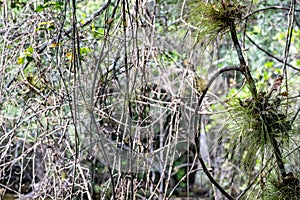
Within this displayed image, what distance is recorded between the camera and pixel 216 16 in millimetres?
1287

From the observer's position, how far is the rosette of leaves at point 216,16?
1.28m

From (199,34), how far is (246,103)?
0.23 meters

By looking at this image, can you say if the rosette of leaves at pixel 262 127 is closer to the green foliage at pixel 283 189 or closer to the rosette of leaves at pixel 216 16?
the green foliage at pixel 283 189

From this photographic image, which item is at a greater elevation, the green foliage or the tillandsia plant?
the tillandsia plant

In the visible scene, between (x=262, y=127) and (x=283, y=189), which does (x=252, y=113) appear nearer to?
(x=262, y=127)

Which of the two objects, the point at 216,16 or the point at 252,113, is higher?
the point at 216,16

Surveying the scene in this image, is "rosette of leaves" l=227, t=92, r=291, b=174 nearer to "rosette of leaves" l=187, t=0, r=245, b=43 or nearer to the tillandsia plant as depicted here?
the tillandsia plant

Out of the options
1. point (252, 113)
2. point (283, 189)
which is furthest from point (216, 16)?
point (283, 189)

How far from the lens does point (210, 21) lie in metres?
1.29

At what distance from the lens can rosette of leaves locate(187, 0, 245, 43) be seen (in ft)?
4.19

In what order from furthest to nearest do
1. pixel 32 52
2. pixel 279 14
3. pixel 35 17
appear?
pixel 279 14 < pixel 35 17 < pixel 32 52

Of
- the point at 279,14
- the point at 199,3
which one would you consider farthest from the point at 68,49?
the point at 279,14

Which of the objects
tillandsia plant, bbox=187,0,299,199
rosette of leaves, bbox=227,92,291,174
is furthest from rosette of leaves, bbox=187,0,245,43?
rosette of leaves, bbox=227,92,291,174

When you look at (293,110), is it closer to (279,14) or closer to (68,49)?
(68,49)
